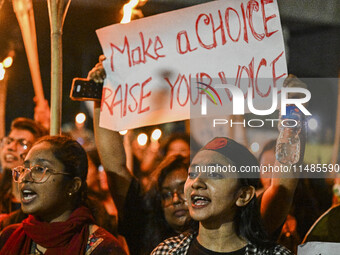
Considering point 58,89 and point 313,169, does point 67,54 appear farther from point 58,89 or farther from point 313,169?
point 313,169

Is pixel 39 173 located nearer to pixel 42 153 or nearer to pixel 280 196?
pixel 42 153

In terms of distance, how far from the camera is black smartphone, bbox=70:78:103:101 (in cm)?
280

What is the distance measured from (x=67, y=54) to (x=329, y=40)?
135cm

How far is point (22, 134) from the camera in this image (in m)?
2.94

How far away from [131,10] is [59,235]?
1203 mm

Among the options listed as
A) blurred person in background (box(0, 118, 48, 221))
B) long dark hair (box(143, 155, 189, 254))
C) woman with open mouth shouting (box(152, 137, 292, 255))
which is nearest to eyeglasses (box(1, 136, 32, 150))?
blurred person in background (box(0, 118, 48, 221))

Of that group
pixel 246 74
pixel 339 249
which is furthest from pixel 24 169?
pixel 339 249

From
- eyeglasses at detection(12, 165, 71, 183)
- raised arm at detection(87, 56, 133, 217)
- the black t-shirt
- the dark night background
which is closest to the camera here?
the black t-shirt

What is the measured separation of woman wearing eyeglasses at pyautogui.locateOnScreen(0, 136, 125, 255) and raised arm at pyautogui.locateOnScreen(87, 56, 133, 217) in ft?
0.82

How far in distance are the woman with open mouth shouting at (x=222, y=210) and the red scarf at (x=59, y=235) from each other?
34cm

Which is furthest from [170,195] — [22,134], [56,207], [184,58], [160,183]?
[22,134]

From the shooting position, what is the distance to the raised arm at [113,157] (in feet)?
9.09

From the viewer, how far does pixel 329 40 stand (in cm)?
259

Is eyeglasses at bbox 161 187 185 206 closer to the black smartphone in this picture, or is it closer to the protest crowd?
the protest crowd
